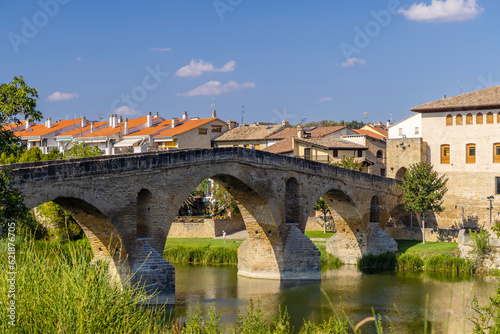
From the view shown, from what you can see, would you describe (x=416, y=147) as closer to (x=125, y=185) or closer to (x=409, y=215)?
(x=409, y=215)

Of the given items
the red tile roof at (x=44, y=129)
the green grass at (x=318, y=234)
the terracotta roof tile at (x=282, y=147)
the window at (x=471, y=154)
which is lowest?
the green grass at (x=318, y=234)

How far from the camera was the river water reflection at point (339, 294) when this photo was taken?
23.4 meters

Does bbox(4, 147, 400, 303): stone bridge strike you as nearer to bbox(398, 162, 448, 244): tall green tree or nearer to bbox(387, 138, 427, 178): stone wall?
bbox(398, 162, 448, 244): tall green tree

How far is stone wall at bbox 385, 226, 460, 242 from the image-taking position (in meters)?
38.3

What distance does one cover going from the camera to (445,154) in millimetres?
43750

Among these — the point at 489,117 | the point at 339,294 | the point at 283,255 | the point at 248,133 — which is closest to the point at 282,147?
the point at 248,133

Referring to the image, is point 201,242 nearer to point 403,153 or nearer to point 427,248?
point 427,248

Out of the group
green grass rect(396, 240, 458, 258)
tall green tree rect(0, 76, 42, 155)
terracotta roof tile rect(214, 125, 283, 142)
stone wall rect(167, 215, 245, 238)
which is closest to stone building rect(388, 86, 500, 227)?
green grass rect(396, 240, 458, 258)

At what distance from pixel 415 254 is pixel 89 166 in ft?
70.2

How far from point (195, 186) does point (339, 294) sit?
822 centimetres

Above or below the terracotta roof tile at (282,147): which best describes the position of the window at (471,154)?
below

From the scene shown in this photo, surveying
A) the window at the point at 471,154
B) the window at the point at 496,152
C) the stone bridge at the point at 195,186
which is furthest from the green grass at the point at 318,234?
the window at the point at 496,152

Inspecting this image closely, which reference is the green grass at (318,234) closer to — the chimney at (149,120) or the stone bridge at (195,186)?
the stone bridge at (195,186)

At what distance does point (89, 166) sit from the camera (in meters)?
20.6
